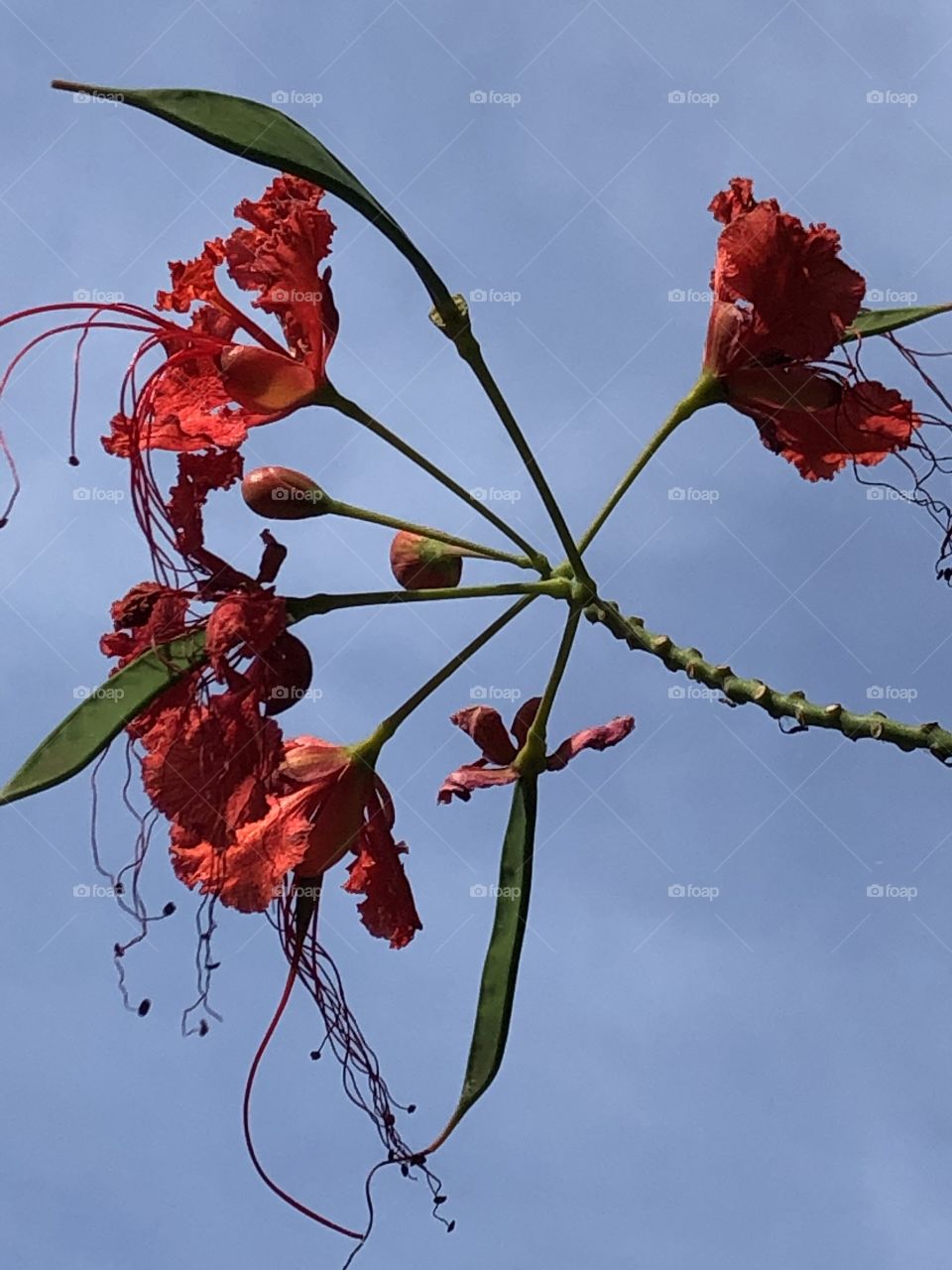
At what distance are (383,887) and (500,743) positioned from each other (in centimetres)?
36

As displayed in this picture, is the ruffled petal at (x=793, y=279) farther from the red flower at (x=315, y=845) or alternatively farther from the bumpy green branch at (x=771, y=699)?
the red flower at (x=315, y=845)

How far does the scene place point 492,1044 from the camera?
8.31ft

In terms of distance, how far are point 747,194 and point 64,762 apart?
1662 mm

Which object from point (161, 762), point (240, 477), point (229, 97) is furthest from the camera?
point (240, 477)

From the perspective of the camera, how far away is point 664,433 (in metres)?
2.57

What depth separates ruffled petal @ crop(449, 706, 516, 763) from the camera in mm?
2668

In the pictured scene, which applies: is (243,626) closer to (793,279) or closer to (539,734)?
(539,734)

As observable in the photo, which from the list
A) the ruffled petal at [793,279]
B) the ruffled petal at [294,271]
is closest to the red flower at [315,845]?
the ruffled petal at [294,271]

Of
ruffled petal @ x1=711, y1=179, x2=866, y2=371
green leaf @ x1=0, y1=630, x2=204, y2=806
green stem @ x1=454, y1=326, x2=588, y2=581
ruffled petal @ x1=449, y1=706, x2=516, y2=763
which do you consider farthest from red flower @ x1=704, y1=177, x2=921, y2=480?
green leaf @ x1=0, y1=630, x2=204, y2=806

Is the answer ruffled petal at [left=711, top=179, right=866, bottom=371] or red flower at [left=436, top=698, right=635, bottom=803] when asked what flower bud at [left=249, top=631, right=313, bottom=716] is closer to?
red flower at [left=436, top=698, right=635, bottom=803]

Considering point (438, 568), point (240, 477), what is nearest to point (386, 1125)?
point (438, 568)

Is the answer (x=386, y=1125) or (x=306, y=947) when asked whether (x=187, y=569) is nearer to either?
(x=306, y=947)

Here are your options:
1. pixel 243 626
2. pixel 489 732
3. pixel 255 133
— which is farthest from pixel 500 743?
pixel 255 133

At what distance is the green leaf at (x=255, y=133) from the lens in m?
2.15
